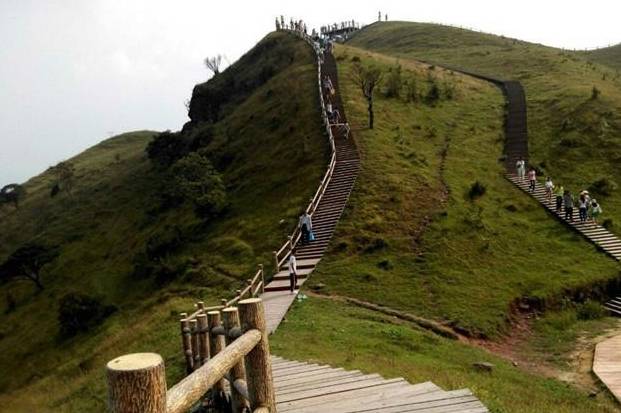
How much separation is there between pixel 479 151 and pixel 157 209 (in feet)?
98.9

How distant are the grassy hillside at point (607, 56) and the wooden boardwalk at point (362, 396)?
91.9m

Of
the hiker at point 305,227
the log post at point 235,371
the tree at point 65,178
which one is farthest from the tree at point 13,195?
the log post at point 235,371

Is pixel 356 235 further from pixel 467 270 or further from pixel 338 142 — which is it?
pixel 338 142

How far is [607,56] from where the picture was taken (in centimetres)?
9712

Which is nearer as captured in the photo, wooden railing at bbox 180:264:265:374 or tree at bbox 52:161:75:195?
wooden railing at bbox 180:264:265:374

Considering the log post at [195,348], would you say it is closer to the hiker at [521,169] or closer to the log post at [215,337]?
the log post at [215,337]

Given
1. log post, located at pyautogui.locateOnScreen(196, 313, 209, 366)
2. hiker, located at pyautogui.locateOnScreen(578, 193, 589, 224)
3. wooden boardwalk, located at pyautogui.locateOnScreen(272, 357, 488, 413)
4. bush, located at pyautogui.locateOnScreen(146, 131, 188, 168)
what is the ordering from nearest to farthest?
wooden boardwalk, located at pyautogui.locateOnScreen(272, 357, 488, 413) → log post, located at pyautogui.locateOnScreen(196, 313, 209, 366) → hiker, located at pyautogui.locateOnScreen(578, 193, 589, 224) → bush, located at pyautogui.locateOnScreen(146, 131, 188, 168)

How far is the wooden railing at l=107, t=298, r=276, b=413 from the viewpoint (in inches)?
131

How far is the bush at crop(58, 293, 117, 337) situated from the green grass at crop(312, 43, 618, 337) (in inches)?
604

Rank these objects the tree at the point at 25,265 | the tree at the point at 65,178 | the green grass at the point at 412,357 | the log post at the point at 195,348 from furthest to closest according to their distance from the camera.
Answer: the tree at the point at 65,178 → the tree at the point at 25,265 → the green grass at the point at 412,357 → the log post at the point at 195,348

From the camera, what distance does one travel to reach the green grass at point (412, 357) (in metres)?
14.4

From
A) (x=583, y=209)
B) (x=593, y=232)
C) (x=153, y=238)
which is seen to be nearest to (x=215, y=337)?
(x=593, y=232)

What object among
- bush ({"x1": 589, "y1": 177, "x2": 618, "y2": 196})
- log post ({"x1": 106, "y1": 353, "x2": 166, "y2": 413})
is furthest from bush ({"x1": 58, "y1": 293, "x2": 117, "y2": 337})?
log post ({"x1": 106, "y1": 353, "x2": 166, "y2": 413})

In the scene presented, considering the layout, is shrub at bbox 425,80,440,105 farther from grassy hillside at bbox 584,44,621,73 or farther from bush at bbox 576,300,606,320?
grassy hillside at bbox 584,44,621,73
